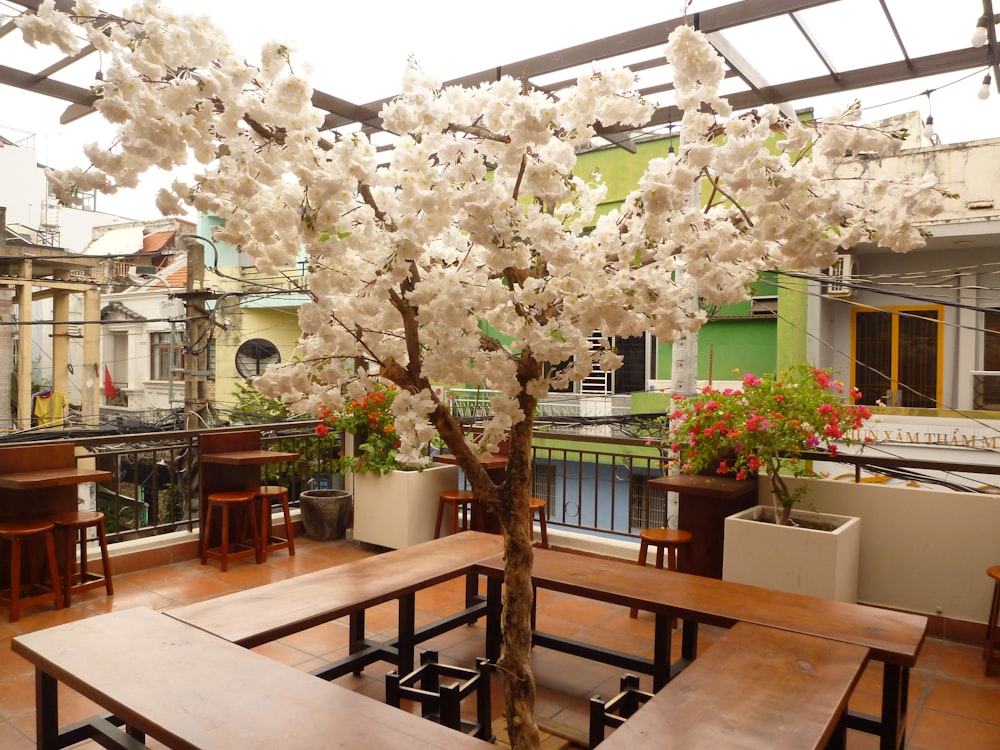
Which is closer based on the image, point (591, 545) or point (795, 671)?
point (795, 671)

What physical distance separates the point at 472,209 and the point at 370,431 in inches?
171

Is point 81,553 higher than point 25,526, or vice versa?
point 25,526

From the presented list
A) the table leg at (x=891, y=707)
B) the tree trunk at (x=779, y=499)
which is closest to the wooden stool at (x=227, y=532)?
the tree trunk at (x=779, y=499)

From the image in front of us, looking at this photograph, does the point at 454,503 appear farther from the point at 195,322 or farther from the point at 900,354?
the point at 900,354

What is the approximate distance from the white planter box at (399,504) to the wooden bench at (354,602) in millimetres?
1671

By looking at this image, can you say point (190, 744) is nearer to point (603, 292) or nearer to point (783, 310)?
point (603, 292)

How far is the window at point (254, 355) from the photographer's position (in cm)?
1541

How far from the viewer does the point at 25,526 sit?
4.02m

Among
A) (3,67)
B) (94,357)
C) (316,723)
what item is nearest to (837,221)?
(316,723)

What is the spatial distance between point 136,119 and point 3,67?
2.66 m

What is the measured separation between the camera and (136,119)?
1362 millimetres

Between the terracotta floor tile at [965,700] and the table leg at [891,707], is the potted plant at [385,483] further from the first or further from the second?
the table leg at [891,707]

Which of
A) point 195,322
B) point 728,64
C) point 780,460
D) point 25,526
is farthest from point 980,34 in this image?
point 195,322

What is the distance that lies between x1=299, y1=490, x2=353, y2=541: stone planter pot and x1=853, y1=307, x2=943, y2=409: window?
677 cm
